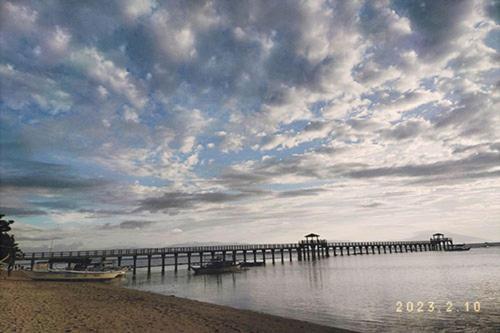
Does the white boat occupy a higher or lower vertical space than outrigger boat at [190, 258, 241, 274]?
higher

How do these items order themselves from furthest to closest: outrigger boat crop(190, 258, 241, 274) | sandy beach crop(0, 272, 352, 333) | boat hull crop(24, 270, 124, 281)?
1. outrigger boat crop(190, 258, 241, 274)
2. boat hull crop(24, 270, 124, 281)
3. sandy beach crop(0, 272, 352, 333)

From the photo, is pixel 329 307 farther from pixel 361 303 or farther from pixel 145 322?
pixel 145 322

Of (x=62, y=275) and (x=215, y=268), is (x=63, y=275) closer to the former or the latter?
(x=62, y=275)

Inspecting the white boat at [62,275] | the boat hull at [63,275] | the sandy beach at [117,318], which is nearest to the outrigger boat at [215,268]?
the white boat at [62,275]

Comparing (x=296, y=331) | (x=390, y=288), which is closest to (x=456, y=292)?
(x=390, y=288)

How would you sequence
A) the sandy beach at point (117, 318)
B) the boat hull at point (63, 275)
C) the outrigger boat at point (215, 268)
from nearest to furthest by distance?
1. the sandy beach at point (117, 318)
2. the boat hull at point (63, 275)
3. the outrigger boat at point (215, 268)

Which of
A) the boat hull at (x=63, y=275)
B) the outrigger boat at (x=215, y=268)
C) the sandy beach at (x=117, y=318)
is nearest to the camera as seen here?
the sandy beach at (x=117, y=318)

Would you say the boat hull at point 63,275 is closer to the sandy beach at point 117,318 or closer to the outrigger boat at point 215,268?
the sandy beach at point 117,318

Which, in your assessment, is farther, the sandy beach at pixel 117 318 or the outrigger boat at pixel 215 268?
the outrigger boat at pixel 215 268

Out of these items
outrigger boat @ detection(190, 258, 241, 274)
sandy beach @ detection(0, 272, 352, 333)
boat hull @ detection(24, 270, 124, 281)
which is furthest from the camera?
outrigger boat @ detection(190, 258, 241, 274)

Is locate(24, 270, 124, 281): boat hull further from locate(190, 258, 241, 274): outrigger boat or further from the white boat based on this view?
locate(190, 258, 241, 274): outrigger boat

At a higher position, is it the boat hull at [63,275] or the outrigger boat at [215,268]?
the boat hull at [63,275]

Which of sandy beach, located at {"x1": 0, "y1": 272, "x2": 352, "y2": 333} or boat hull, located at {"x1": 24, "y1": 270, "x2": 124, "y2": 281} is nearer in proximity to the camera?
sandy beach, located at {"x1": 0, "y1": 272, "x2": 352, "y2": 333}

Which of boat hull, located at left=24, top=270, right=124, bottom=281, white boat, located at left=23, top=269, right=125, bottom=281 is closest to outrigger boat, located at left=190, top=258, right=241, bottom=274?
white boat, located at left=23, top=269, right=125, bottom=281
